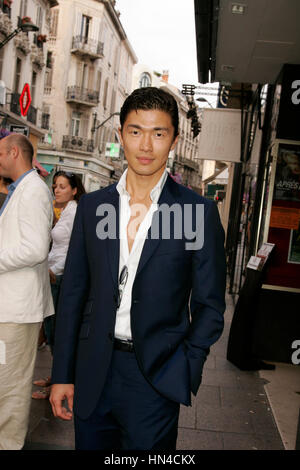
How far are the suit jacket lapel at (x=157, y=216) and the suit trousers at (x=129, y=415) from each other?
0.39 metres

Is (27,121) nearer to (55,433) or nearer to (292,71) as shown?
(292,71)

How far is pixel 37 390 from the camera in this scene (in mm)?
4441

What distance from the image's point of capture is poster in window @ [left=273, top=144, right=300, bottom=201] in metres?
6.11

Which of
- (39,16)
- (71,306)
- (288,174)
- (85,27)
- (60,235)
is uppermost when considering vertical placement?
(85,27)

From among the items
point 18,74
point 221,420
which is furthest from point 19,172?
point 18,74

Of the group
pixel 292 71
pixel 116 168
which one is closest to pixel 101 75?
pixel 116 168

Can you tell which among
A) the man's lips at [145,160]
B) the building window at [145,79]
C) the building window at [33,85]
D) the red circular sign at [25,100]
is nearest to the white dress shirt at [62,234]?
the man's lips at [145,160]

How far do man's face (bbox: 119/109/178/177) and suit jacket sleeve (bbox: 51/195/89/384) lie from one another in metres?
0.35

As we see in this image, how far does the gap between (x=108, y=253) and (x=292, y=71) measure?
5236 mm

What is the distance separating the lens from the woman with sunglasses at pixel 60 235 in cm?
457

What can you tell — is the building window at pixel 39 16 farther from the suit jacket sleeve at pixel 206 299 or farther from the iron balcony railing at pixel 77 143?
the suit jacket sleeve at pixel 206 299

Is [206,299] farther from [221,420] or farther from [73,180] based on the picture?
[73,180]

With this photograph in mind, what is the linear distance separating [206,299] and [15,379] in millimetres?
1592

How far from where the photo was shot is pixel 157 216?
204cm
